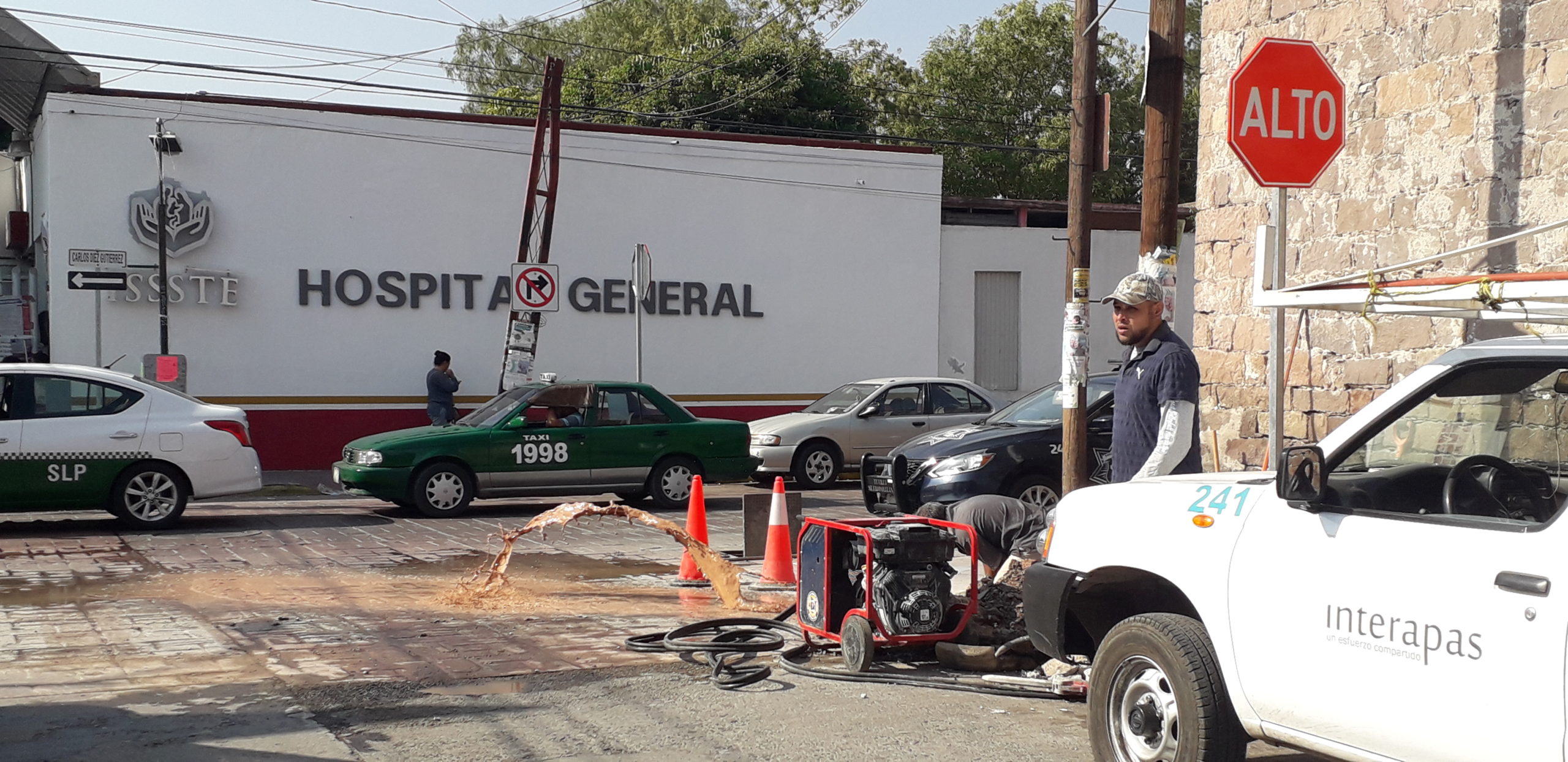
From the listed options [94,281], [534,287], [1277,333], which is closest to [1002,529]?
[1277,333]

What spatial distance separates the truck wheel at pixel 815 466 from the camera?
708 inches

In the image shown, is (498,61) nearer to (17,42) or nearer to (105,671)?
(17,42)

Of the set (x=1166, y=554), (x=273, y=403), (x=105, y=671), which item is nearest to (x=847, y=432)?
(x=273, y=403)

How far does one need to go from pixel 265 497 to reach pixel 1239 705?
15127mm

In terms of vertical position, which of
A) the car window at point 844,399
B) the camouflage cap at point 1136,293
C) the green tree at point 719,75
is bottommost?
the car window at point 844,399

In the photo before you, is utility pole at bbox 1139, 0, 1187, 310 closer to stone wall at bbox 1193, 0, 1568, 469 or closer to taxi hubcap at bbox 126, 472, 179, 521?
stone wall at bbox 1193, 0, 1568, 469

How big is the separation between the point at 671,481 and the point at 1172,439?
9751mm

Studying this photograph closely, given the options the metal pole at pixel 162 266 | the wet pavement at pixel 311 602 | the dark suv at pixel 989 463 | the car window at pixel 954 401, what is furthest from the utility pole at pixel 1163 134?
the metal pole at pixel 162 266

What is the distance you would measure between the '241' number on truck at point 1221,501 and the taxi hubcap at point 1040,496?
7348 millimetres

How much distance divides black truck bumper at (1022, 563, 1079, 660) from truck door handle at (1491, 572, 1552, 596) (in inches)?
69.6

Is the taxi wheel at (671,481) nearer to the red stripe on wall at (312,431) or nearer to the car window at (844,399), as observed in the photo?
the car window at (844,399)

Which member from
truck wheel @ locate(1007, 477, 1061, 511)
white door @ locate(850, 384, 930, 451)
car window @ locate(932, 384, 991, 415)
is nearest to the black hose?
truck wheel @ locate(1007, 477, 1061, 511)

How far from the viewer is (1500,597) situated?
3559 millimetres

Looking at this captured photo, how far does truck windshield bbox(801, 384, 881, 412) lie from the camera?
18558 mm
